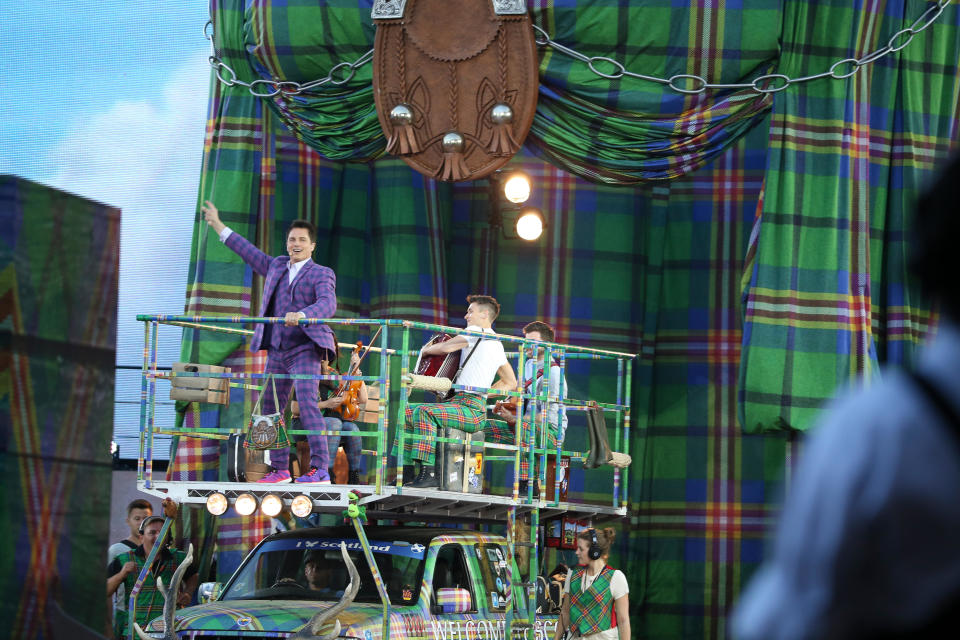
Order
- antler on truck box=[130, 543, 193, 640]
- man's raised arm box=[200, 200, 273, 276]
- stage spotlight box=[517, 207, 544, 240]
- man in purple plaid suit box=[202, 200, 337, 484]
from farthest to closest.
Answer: stage spotlight box=[517, 207, 544, 240], man's raised arm box=[200, 200, 273, 276], man in purple plaid suit box=[202, 200, 337, 484], antler on truck box=[130, 543, 193, 640]

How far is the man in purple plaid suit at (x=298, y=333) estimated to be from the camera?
9.74 meters

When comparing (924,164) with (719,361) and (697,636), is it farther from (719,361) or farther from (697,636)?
(697,636)

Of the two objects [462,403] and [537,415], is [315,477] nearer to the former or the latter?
[462,403]

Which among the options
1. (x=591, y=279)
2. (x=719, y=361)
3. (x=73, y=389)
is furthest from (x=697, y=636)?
(x=73, y=389)

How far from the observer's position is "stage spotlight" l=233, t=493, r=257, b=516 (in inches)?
→ 372

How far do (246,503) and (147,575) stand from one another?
164cm

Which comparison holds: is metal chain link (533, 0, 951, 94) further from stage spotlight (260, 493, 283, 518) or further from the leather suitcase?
stage spotlight (260, 493, 283, 518)

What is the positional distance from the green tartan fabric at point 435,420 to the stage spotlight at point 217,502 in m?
1.22

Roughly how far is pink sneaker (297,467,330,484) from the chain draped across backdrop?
317 centimetres

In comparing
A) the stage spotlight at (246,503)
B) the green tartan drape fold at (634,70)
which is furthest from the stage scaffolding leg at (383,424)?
the green tartan drape fold at (634,70)

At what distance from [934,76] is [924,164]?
2.46 feet

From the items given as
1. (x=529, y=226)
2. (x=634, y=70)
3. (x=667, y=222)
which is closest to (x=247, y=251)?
(x=634, y=70)

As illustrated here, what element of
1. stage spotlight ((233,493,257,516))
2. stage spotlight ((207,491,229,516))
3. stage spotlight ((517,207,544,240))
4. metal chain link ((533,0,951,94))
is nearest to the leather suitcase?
stage spotlight ((233,493,257,516))

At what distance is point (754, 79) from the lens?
11281 mm
